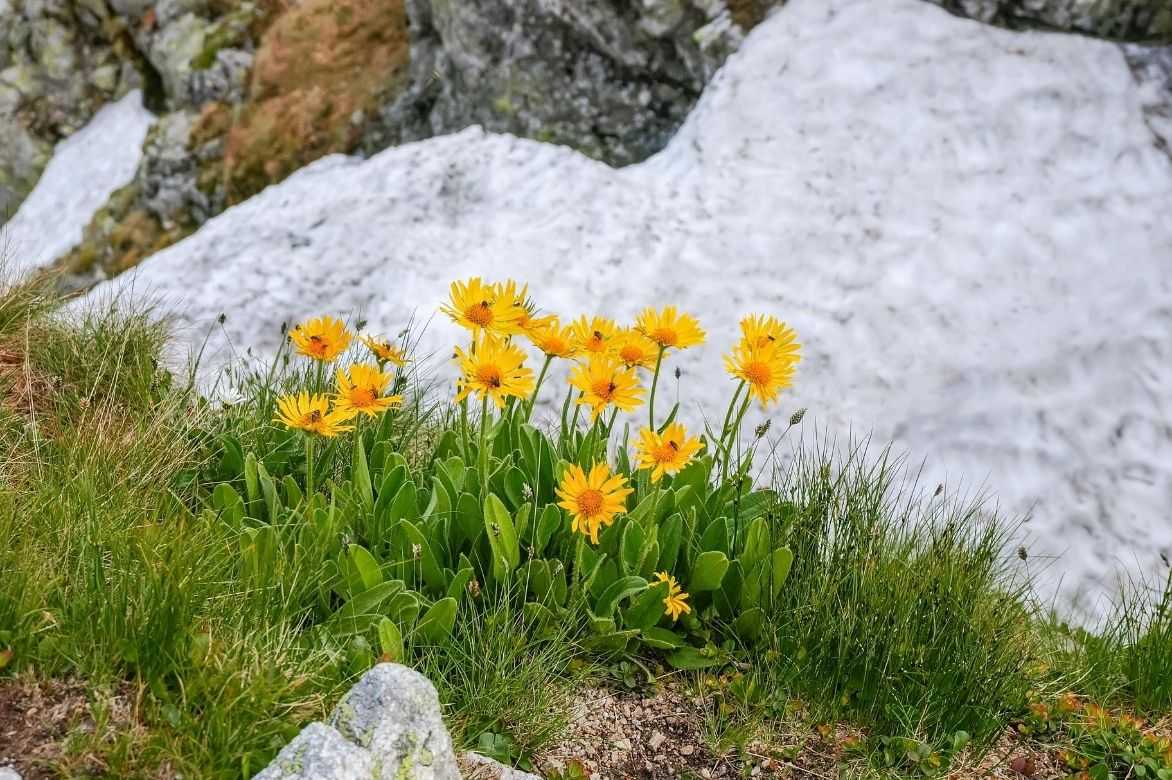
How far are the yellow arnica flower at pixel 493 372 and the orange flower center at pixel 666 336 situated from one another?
0.45 meters

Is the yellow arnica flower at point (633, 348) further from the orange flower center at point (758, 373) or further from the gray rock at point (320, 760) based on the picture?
the gray rock at point (320, 760)

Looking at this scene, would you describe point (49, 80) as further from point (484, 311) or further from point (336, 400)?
point (484, 311)

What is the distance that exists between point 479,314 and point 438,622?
87cm

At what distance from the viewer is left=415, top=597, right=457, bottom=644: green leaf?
2885 mm

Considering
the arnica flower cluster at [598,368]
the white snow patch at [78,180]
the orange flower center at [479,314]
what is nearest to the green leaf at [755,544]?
the arnica flower cluster at [598,368]

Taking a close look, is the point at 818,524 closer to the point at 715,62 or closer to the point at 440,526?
the point at 440,526

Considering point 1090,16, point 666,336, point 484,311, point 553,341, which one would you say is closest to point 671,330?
point 666,336

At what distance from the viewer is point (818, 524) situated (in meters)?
3.41

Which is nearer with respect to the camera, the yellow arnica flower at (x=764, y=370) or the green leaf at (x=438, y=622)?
the green leaf at (x=438, y=622)

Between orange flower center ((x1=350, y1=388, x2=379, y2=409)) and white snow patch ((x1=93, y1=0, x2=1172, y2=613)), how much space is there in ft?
6.52

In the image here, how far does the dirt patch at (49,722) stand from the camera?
219cm

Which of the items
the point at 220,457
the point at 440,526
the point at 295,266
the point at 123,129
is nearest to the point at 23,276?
the point at 295,266

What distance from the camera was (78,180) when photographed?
7.85 meters

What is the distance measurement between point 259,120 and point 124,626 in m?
5.15
